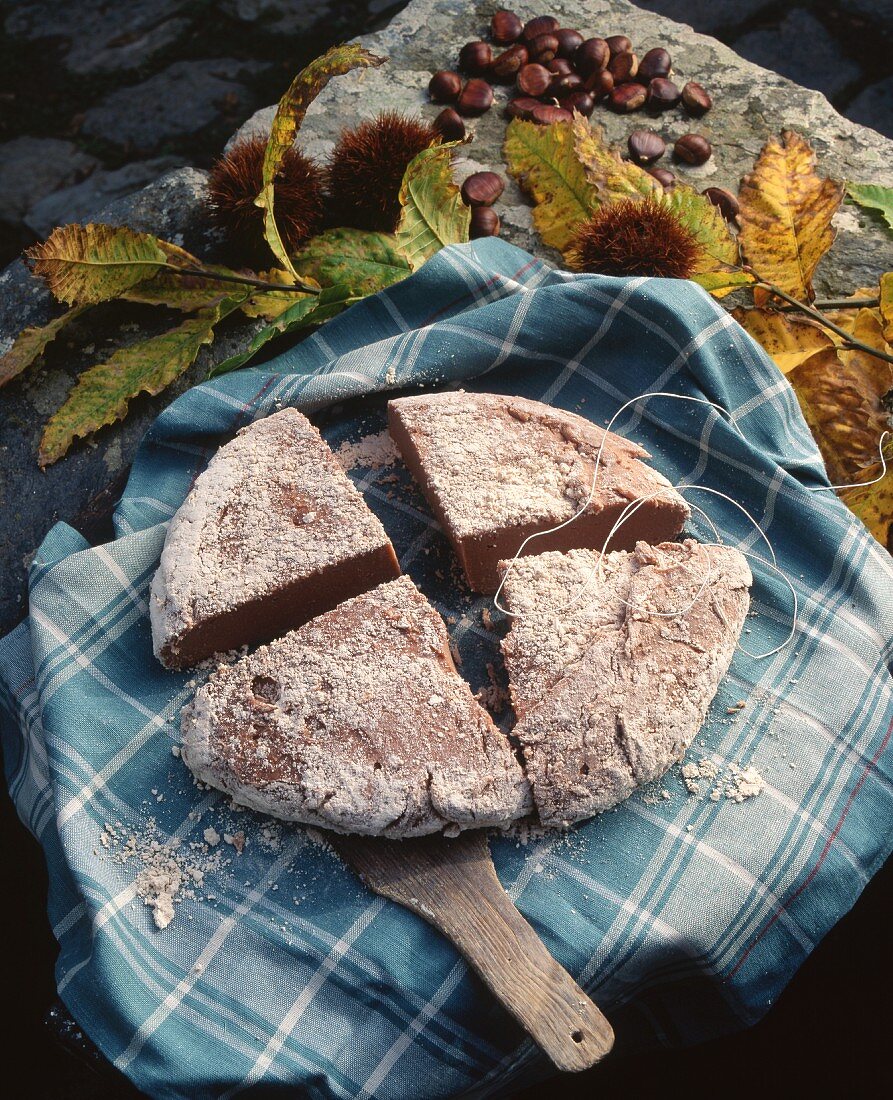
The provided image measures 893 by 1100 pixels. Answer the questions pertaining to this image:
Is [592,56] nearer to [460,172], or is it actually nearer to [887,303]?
[460,172]

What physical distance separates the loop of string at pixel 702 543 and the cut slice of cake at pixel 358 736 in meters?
0.27

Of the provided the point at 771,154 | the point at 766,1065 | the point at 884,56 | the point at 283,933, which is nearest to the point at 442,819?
the point at 283,933

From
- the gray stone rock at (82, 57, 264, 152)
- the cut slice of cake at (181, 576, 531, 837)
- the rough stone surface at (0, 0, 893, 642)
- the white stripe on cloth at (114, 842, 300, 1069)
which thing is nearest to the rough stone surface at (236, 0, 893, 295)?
the rough stone surface at (0, 0, 893, 642)

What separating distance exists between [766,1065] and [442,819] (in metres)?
1.26

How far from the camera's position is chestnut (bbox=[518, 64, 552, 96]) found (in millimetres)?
3297

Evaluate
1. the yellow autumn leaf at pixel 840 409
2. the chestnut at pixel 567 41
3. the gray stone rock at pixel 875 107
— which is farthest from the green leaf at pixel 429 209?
the gray stone rock at pixel 875 107

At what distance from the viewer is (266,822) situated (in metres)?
2.24

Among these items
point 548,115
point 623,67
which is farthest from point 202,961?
point 623,67

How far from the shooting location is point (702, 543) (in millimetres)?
2545

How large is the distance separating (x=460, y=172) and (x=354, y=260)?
1.92 feet

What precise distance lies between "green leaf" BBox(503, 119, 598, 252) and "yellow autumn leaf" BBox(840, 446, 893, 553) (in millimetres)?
1079

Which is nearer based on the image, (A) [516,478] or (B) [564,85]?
(A) [516,478]

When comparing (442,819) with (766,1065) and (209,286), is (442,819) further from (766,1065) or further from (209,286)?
(209,286)

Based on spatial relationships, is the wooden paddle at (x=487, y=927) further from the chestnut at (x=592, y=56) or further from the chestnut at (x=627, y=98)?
the chestnut at (x=592, y=56)
